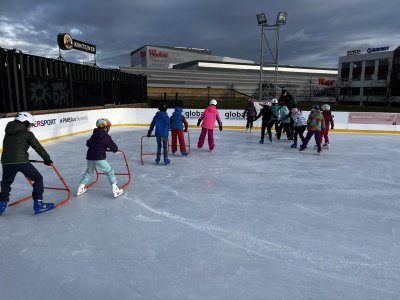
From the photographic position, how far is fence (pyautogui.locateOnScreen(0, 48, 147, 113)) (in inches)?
368

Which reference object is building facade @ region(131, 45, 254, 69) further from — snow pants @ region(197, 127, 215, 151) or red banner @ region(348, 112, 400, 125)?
snow pants @ region(197, 127, 215, 151)

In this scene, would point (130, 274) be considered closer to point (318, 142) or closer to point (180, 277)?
point (180, 277)

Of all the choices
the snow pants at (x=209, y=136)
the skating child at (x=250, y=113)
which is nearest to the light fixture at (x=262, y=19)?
the skating child at (x=250, y=113)

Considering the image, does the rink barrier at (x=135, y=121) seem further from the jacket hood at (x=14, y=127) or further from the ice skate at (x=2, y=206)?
the jacket hood at (x=14, y=127)

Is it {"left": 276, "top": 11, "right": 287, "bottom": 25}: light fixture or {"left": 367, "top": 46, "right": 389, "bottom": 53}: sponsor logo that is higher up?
{"left": 367, "top": 46, "right": 389, "bottom": 53}: sponsor logo

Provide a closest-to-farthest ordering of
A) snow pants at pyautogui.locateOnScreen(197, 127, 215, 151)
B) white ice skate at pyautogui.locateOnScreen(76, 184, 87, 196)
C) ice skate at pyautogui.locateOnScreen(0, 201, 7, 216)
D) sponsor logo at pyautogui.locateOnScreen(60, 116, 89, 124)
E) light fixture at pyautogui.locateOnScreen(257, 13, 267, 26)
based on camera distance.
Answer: ice skate at pyautogui.locateOnScreen(0, 201, 7, 216) < white ice skate at pyautogui.locateOnScreen(76, 184, 87, 196) < snow pants at pyautogui.locateOnScreen(197, 127, 215, 151) < sponsor logo at pyautogui.locateOnScreen(60, 116, 89, 124) < light fixture at pyautogui.locateOnScreen(257, 13, 267, 26)

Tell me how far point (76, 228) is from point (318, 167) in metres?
5.48

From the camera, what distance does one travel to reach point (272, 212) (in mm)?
4199

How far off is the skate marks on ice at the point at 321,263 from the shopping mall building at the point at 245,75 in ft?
150

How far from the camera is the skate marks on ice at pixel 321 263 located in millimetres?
2658

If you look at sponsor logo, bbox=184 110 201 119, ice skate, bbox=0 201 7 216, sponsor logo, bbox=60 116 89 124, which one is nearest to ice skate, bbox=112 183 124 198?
ice skate, bbox=0 201 7 216

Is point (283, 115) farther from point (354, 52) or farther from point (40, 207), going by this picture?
point (354, 52)

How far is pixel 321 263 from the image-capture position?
2904 mm

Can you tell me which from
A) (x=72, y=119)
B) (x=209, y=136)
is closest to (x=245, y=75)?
(x=72, y=119)
